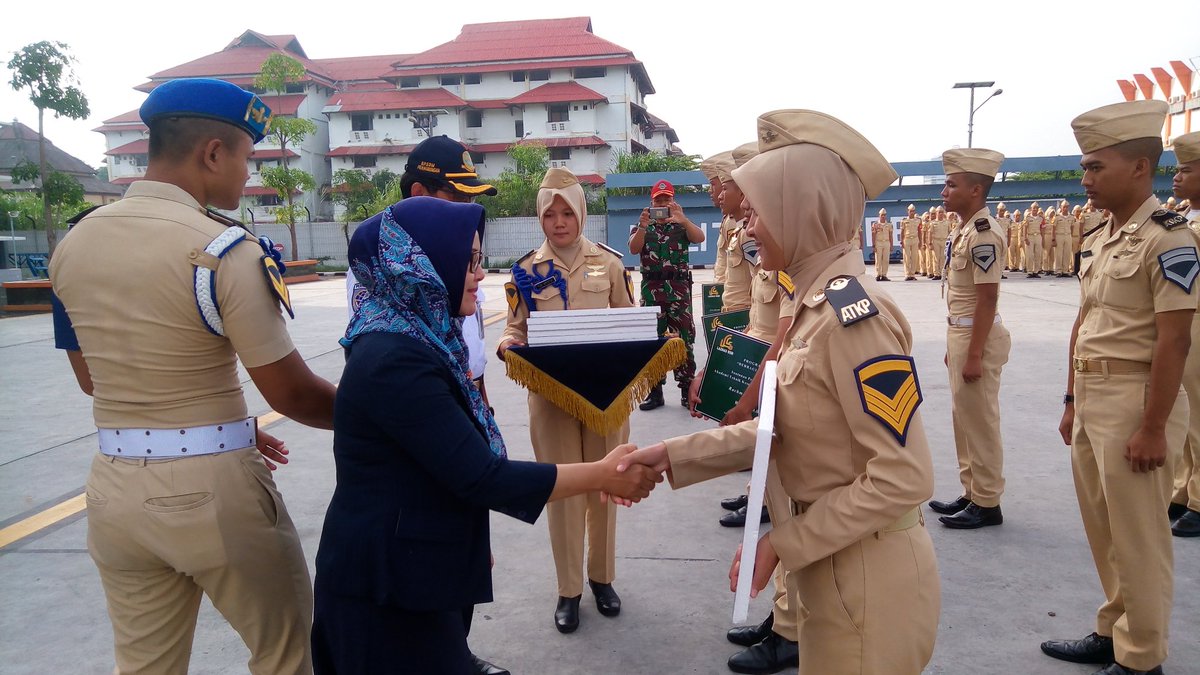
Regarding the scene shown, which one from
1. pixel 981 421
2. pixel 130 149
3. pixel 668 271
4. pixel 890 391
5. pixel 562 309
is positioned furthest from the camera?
pixel 130 149

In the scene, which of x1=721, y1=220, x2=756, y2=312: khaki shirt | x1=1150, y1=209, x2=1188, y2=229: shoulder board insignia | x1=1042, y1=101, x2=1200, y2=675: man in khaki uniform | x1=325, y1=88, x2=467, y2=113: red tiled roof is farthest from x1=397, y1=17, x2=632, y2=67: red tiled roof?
x1=1150, y1=209, x2=1188, y2=229: shoulder board insignia

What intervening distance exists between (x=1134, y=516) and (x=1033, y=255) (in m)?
20.0

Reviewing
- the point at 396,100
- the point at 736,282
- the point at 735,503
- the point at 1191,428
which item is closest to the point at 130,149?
the point at 396,100

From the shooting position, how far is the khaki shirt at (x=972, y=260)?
13.2 feet

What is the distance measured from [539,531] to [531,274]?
1.57 m

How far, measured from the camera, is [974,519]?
13.4 feet

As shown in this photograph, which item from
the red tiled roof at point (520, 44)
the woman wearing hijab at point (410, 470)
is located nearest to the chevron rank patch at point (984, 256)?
the woman wearing hijab at point (410, 470)

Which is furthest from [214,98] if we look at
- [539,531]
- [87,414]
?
[87,414]

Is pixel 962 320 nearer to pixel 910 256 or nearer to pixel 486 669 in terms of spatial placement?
pixel 486 669

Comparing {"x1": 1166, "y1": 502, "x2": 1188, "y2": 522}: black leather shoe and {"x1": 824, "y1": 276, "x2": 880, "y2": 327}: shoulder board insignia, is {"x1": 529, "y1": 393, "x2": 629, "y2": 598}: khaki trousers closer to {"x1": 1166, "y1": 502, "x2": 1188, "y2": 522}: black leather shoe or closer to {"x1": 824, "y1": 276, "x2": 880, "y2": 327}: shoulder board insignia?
{"x1": 824, "y1": 276, "x2": 880, "y2": 327}: shoulder board insignia

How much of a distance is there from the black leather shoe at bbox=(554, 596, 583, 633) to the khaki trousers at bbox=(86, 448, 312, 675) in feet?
4.60

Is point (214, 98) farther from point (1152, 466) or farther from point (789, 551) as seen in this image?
point (1152, 466)

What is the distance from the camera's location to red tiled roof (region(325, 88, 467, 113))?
43.0 metres

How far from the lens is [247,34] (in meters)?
48.8
